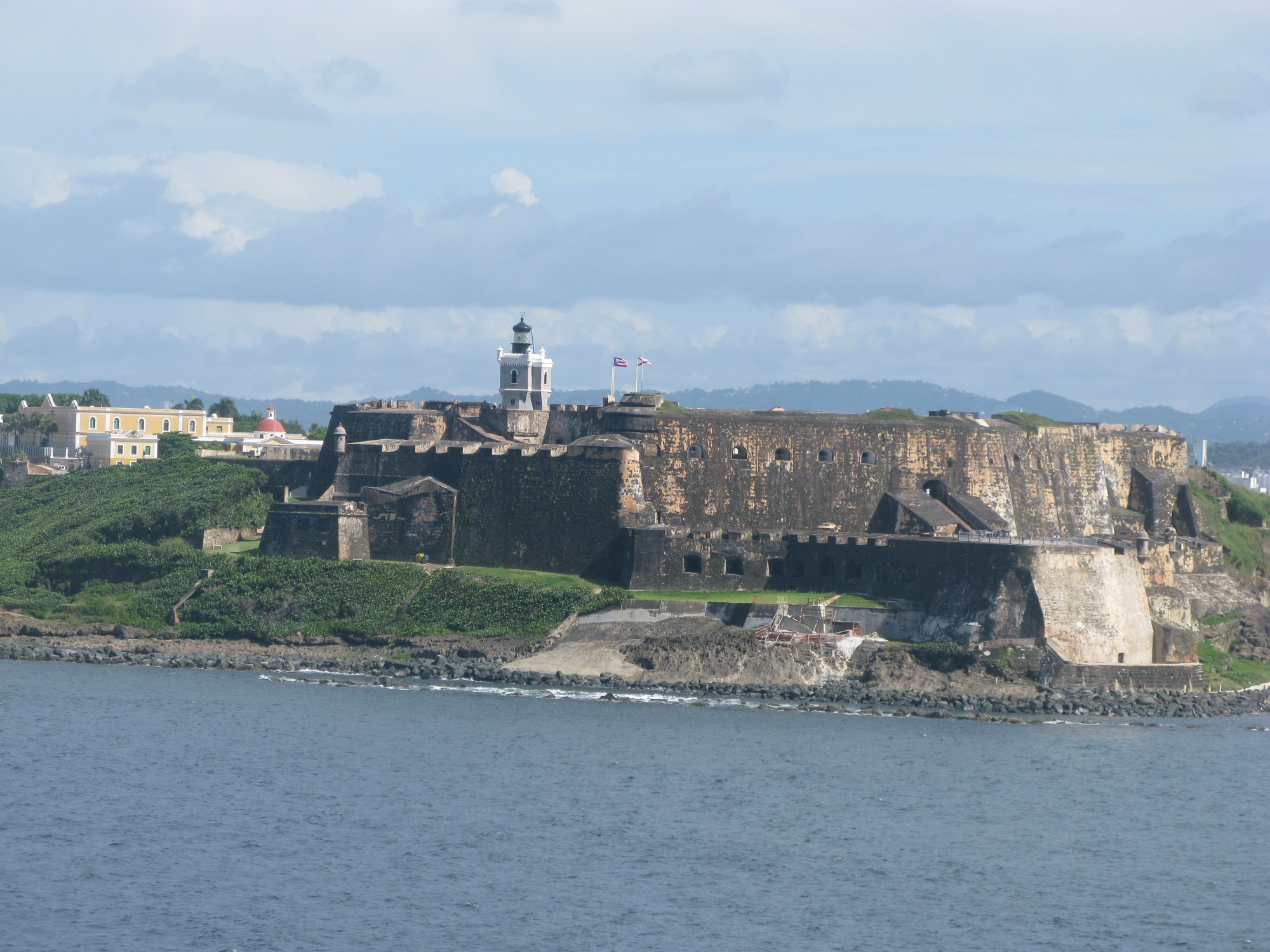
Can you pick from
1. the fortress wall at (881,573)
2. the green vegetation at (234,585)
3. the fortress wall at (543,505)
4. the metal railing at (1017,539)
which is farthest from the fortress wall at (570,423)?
the metal railing at (1017,539)

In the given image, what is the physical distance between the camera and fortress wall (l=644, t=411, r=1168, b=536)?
6062 centimetres

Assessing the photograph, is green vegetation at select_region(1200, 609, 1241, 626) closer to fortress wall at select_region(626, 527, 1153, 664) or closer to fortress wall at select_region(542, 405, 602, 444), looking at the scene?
fortress wall at select_region(626, 527, 1153, 664)

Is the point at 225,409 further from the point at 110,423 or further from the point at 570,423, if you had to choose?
the point at 570,423

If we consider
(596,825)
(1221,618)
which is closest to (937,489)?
(1221,618)

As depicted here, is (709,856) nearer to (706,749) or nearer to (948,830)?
(948,830)

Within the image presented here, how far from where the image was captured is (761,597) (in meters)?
55.2

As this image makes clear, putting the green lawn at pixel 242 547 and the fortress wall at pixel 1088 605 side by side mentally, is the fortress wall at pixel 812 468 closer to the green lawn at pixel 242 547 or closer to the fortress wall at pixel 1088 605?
the fortress wall at pixel 1088 605

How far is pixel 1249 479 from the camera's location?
180500mm

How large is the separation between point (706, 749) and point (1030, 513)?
2202 cm

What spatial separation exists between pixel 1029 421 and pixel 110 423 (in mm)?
57490

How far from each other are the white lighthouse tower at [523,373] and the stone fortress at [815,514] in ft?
47.0

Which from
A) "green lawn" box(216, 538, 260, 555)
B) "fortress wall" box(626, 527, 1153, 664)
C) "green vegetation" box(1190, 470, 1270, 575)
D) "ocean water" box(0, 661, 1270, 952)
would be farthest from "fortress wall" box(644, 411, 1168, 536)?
"green lawn" box(216, 538, 260, 555)

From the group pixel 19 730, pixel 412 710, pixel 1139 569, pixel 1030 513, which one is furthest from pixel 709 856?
pixel 1030 513

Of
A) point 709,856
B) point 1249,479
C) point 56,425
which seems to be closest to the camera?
point 709,856
